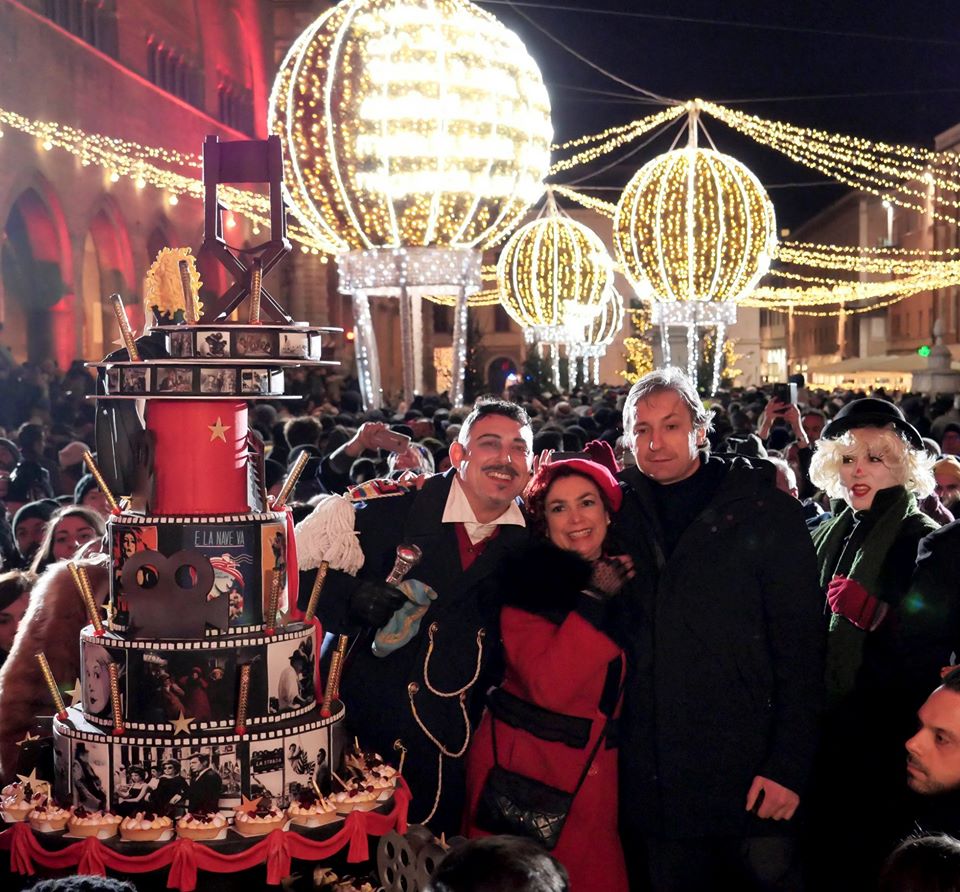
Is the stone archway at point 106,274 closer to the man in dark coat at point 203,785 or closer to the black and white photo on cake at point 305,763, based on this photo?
the black and white photo on cake at point 305,763

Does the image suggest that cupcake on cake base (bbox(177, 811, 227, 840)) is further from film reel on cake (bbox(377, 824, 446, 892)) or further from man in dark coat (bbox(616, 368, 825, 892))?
man in dark coat (bbox(616, 368, 825, 892))

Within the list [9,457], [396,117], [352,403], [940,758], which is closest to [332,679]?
[940,758]

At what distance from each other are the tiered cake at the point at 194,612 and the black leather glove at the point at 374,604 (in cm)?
15

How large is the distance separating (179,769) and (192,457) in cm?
86

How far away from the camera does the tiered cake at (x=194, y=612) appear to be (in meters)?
3.68

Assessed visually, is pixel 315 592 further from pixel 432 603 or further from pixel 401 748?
pixel 401 748

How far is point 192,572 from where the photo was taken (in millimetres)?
3734

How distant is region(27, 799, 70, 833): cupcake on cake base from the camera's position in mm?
3666

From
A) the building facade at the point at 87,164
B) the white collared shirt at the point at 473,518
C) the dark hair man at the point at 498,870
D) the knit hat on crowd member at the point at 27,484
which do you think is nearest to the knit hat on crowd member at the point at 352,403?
the building facade at the point at 87,164

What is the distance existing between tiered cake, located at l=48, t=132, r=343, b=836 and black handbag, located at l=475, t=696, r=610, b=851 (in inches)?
19.4

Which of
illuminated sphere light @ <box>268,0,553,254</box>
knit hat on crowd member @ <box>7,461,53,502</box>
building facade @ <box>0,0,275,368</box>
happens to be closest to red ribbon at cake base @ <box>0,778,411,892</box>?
knit hat on crowd member @ <box>7,461,53,502</box>

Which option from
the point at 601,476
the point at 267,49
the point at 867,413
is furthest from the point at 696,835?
the point at 267,49

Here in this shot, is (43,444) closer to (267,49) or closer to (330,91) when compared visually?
(330,91)

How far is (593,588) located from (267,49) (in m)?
41.5
